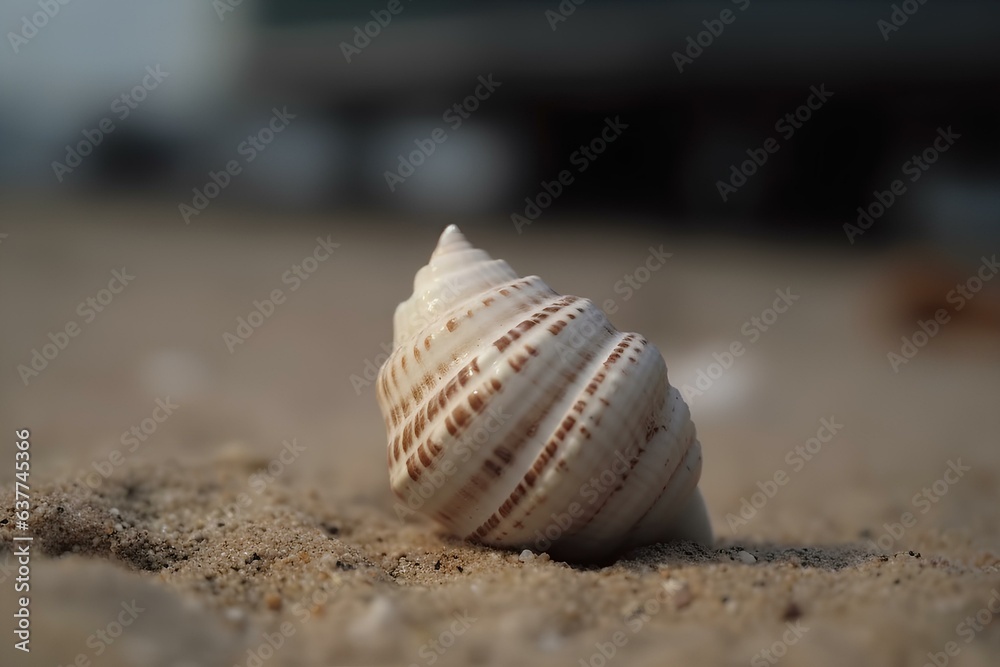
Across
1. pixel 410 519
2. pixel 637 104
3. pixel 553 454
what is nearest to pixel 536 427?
pixel 553 454

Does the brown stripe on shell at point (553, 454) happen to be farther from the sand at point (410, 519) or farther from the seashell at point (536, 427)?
the sand at point (410, 519)

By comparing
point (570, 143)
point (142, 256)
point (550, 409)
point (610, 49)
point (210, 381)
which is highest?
point (610, 49)

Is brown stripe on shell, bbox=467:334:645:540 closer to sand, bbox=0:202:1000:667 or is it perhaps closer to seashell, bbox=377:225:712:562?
seashell, bbox=377:225:712:562

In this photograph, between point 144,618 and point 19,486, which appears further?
point 19,486

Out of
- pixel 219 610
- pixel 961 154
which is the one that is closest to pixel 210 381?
pixel 219 610

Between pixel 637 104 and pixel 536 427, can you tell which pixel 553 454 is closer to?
pixel 536 427

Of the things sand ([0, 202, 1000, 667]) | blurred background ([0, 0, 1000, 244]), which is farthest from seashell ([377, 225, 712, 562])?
blurred background ([0, 0, 1000, 244])

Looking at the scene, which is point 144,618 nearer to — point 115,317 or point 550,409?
point 550,409
